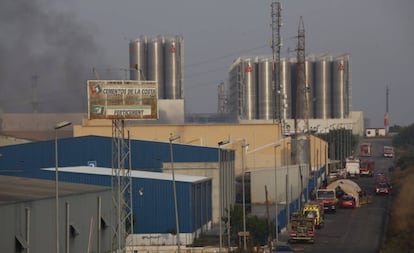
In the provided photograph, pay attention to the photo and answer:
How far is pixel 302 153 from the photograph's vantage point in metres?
43.0

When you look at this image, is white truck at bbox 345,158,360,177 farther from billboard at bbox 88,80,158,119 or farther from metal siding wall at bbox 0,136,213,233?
billboard at bbox 88,80,158,119

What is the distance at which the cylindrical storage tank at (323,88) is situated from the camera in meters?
81.2

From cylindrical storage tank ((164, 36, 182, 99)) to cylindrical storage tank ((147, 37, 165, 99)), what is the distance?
37 centimetres

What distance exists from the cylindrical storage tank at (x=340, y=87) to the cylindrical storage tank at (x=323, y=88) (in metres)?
0.44

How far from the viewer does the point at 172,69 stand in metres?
68.9

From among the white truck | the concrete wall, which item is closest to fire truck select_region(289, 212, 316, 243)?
the concrete wall

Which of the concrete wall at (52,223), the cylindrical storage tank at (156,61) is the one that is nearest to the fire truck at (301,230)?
the concrete wall at (52,223)

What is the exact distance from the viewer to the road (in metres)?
21.7

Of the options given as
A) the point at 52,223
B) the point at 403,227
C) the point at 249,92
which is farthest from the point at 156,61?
the point at 52,223

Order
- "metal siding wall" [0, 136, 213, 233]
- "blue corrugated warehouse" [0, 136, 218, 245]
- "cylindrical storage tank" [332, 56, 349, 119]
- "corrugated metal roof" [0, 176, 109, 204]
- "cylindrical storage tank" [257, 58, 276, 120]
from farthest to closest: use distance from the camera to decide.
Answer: "cylindrical storage tank" [257, 58, 276, 120] → "cylindrical storage tank" [332, 56, 349, 119] → "metal siding wall" [0, 136, 213, 233] → "blue corrugated warehouse" [0, 136, 218, 245] → "corrugated metal roof" [0, 176, 109, 204]

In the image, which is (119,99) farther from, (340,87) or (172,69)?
(340,87)

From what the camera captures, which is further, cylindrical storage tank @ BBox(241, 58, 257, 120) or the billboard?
cylindrical storage tank @ BBox(241, 58, 257, 120)

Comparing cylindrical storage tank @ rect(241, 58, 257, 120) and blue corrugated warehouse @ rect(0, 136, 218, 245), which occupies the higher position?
cylindrical storage tank @ rect(241, 58, 257, 120)

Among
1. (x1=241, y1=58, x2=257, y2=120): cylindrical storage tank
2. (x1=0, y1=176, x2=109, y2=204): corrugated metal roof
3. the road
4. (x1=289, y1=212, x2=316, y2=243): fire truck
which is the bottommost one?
the road
